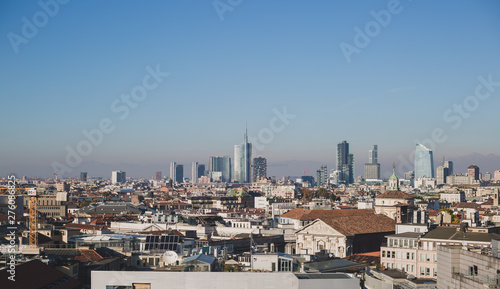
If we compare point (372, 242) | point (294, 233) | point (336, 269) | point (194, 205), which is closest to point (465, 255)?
point (336, 269)

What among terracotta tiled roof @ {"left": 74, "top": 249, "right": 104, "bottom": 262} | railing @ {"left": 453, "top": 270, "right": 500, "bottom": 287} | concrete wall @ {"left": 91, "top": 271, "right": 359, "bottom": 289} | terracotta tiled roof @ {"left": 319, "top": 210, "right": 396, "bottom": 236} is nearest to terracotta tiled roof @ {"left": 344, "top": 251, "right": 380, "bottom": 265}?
terracotta tiled roof @ {"left": 319, "top": 210, "right": 396, "bottom": 236}

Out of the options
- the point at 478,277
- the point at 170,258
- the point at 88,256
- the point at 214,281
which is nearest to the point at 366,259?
the point at 170,258

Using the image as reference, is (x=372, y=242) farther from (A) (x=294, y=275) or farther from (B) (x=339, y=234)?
(A) (x=294, y=275)

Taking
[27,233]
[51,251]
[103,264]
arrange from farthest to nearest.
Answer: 1. [27,233]
2. [51,251]
3. [103,264]

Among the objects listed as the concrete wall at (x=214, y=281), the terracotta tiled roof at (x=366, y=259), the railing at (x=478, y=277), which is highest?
the railing at (x=478, y=277)

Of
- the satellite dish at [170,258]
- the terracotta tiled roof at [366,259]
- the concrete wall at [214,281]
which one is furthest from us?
the terracotta tiled roof at [366,259]

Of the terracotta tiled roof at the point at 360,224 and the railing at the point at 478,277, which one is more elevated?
the railing at the point at 478,277

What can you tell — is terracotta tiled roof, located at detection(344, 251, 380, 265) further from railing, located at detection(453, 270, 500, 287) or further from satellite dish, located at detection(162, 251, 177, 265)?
railing, located at detection(453, 270, 500, 287)

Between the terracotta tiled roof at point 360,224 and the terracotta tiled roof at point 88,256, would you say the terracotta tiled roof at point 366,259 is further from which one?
the terracotta tiled roof at point 88,256

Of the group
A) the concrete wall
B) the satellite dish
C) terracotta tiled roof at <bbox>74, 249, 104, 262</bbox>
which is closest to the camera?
the concrete wall

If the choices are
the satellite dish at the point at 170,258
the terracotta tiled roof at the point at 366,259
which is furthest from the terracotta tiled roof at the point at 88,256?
the terracotta tiled roof at the point at 366,259

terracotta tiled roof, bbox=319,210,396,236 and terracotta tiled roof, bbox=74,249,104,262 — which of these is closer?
A: terracotta tiled roof, bbox=74,249,104,262
